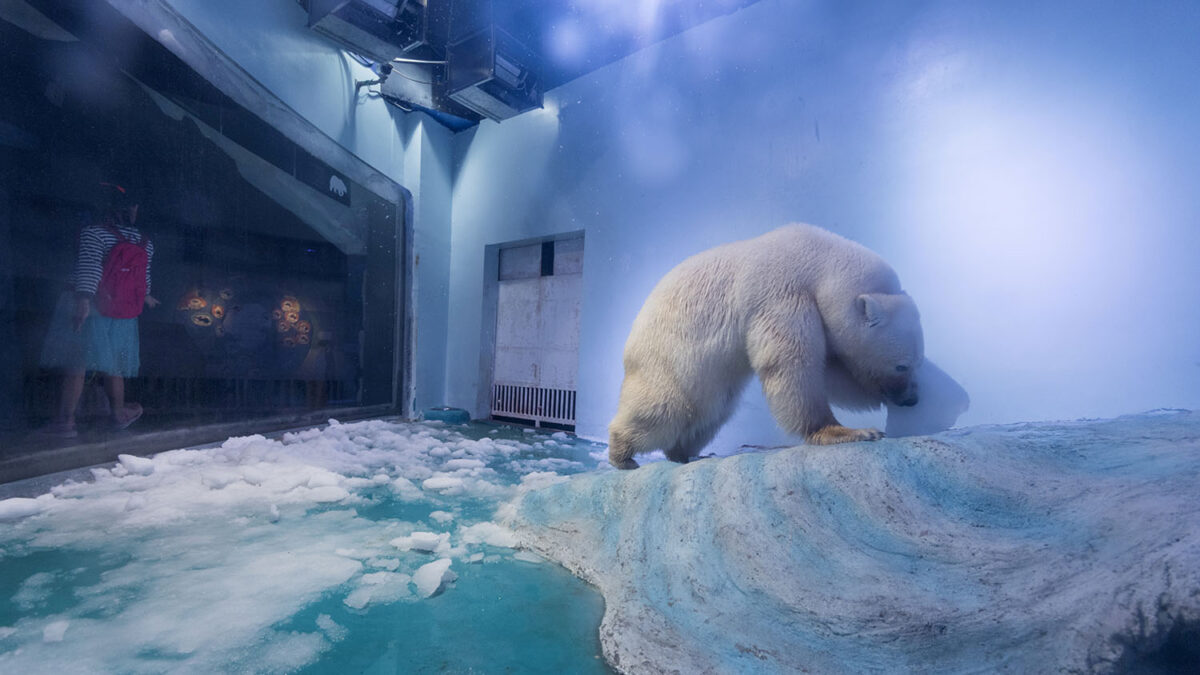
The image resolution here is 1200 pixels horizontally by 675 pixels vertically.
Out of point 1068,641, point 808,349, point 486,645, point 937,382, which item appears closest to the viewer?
point 1068,641

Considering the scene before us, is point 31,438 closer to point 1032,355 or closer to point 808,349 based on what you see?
point 808,349

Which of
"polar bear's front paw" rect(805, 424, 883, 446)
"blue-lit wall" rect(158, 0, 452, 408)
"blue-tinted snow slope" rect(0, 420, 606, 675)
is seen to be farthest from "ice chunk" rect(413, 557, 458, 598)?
"blue-lit wall" rect(158, 0, 452, 408)

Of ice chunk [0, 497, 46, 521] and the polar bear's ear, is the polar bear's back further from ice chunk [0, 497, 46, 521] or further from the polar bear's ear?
ice chunk [0, 497, 46, 521]

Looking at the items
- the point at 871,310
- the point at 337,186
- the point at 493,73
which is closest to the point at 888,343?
the point at 871,310

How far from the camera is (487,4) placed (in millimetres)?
4078

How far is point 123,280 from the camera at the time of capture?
8.87ft

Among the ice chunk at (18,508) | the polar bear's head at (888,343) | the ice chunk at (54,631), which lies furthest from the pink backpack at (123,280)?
the polar bear's head at (888,343)

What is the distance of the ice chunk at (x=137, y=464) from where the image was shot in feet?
8.32

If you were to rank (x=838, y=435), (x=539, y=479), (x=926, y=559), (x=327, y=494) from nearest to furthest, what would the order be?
1. (x=926, y=559)
2. (x=838, y=435)
3. (x=327, y=494)
4. (x=539, y=479)

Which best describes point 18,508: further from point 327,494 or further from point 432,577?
point 432,577

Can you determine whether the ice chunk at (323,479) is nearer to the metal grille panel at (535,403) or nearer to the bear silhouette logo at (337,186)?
the metal grille panel at (535,403)

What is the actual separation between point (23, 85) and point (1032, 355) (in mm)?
5112

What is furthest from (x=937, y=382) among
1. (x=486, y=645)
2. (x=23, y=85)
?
(x=23, y=85)

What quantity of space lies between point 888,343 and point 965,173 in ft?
4.68
